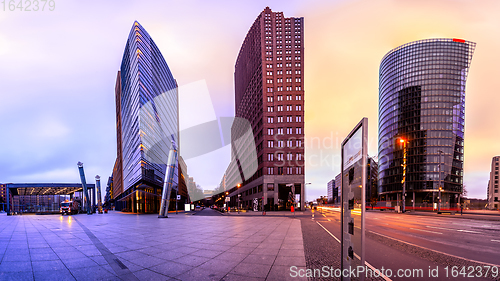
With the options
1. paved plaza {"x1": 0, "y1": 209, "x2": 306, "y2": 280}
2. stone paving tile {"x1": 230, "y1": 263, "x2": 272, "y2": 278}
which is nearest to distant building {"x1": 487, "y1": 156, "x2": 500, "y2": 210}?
paved plaza {"x1": 0, "y1": 209, "x2": 306, "y2": 280}

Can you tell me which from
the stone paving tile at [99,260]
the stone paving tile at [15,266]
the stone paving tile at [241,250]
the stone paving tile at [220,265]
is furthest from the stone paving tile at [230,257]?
the stone paving tile at [15,266]

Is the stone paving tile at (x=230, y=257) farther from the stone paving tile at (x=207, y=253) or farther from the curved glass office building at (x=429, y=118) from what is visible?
the curved glass office building at (x=429, y=118)

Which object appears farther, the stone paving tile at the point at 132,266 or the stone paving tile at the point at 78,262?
the stone paving tile at the point at 78,262

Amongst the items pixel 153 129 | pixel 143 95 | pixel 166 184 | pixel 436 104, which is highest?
pixel 436 104

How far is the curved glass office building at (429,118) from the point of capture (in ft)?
330

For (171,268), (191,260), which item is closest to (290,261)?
(191,260)

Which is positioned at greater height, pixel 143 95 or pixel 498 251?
pixel 143 95

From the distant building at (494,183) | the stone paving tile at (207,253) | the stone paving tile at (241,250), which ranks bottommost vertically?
the distant building at (494,183)

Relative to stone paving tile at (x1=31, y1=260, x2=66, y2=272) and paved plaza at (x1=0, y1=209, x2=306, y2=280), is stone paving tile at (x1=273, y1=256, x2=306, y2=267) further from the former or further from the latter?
stone paving tile at (x1=31, y1=260, x2=66, y2=272)

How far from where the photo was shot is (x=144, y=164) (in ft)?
150

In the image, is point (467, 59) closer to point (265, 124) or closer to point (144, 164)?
point (265, 124)

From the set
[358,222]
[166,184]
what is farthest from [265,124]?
[358,222]

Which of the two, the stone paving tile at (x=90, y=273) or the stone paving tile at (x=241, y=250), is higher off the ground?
the stone paving tile at (x=90, y=273)

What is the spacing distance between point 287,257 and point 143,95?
47.7 metres
